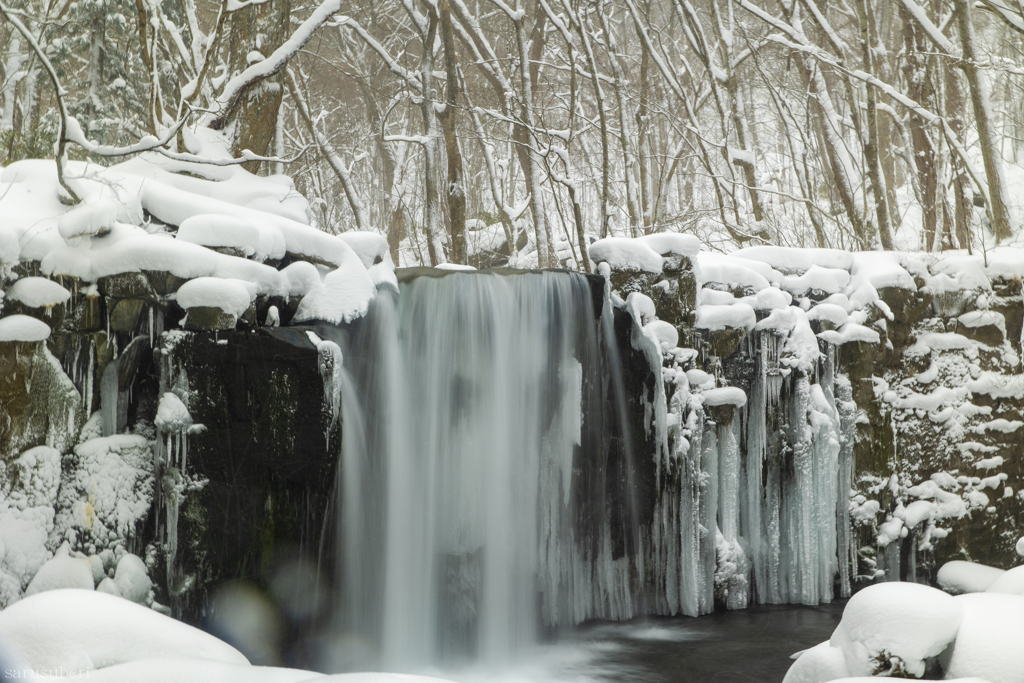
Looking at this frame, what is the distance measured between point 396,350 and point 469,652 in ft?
6.89

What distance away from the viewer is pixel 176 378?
13.5 feet

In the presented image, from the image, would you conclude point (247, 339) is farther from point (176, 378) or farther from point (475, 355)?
point (475, 355)

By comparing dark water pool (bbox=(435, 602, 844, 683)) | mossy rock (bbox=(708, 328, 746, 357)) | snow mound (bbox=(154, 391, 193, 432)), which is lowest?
dark water pool (bbox=(435, 602, 844, 683))

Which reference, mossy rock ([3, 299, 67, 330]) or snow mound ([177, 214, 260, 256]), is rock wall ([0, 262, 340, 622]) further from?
snow mound ([177, 214, 260, 256])

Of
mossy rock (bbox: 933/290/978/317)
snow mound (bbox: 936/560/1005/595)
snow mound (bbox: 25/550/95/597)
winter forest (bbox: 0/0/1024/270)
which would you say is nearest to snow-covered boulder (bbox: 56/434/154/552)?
snow mound (bbox: 25/550/95/597)

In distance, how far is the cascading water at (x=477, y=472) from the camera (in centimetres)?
477

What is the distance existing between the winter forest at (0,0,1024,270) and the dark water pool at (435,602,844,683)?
365 cm

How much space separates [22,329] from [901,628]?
14.8 feet

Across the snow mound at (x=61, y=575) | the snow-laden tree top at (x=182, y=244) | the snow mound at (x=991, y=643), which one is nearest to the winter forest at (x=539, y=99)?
the snow-laden tree top at (x=182, y=244)

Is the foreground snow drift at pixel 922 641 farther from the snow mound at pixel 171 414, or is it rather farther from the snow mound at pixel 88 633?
the snow mound at pixel 171 414

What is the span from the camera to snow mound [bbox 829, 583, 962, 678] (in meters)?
3.30

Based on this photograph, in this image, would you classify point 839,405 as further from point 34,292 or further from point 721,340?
point 34,292

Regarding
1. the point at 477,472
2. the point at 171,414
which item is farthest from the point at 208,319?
the point at 477,472

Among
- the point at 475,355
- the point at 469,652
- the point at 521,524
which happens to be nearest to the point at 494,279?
the point at 475,355
